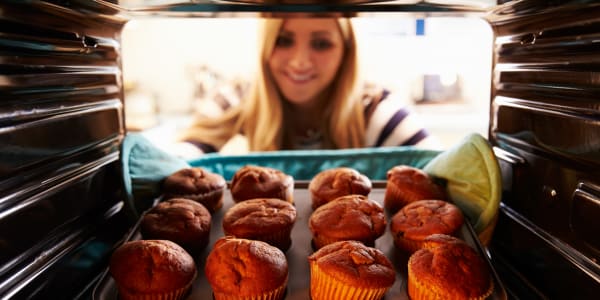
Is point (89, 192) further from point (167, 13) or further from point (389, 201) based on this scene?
point (389, 201)

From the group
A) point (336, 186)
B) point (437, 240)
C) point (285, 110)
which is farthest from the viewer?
point (285, 110)

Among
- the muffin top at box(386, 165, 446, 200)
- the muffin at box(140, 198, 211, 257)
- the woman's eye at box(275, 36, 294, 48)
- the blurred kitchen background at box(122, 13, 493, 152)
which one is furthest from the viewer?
the blurred kitchen background at box(122, 13, 493, 152)

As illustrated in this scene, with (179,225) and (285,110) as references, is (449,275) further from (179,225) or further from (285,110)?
(285,110)

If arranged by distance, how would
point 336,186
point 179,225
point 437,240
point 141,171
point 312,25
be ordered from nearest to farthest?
point 437,240
point 179,225
point 141,171
point 336,186
point 312,25

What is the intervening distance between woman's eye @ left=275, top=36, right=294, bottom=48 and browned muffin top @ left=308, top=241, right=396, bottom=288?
1.97 metres

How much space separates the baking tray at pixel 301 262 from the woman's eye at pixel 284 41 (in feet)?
4.89

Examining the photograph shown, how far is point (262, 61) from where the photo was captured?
283 centimetres

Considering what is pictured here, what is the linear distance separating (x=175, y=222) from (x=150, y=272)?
0.23 metres

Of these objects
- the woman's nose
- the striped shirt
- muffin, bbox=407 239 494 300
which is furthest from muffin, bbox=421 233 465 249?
the woman's nose

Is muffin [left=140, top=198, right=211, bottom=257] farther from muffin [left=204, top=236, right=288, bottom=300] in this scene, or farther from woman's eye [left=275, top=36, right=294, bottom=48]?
woman's eye [left=275, top=36, right=294, bottom=48]

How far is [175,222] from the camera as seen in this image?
120 cm

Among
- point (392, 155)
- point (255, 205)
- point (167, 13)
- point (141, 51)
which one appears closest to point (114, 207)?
point (255, 205)

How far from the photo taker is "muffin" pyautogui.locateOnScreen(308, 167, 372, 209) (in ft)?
4.77

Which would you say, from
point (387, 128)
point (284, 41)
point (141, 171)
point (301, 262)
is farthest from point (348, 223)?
point (284, 41)
